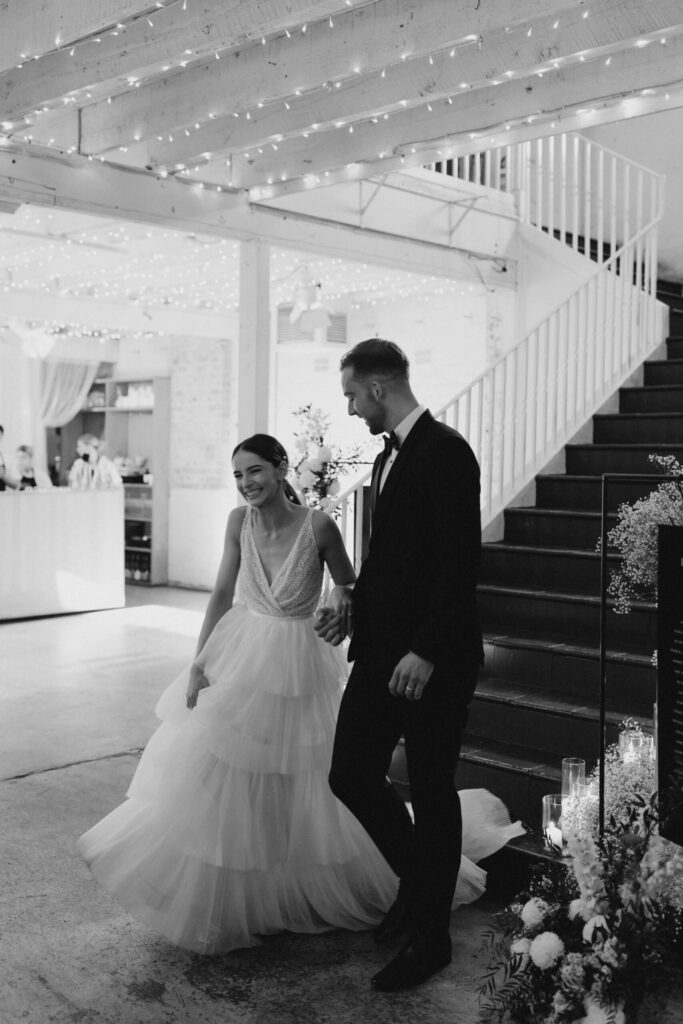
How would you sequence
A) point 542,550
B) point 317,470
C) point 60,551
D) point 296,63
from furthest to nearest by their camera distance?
point 60,551 → point 317,470 → point 542,550 → point 296,63

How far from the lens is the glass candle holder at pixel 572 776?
3.53m

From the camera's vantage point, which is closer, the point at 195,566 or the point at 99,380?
the point at 195,566

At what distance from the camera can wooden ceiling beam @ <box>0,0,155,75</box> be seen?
148 inches

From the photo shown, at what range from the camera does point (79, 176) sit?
5855 mm

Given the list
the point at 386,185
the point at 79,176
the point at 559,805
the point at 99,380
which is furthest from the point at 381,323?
the point at 559,805

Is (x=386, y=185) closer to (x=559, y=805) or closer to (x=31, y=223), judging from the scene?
(x=31, y=223)

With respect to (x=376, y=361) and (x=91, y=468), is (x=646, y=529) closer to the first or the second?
(x=376, y=361)

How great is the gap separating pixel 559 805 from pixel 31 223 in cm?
623

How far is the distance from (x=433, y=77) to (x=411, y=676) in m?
3.22

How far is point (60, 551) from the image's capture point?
985cm

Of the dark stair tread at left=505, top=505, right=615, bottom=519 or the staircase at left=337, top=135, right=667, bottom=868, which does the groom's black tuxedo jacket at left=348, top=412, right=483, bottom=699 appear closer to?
the staircase at left=337, top=135, right=667, bottom=868

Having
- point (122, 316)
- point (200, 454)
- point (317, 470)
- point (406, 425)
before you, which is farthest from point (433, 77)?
point (200, 454)

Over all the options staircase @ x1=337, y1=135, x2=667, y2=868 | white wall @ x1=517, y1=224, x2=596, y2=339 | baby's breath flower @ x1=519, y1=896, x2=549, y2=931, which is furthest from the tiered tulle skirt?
white wall @ x1=517, y1=224, x2=596, y2=339

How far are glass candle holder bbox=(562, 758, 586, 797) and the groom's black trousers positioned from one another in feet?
2.71
